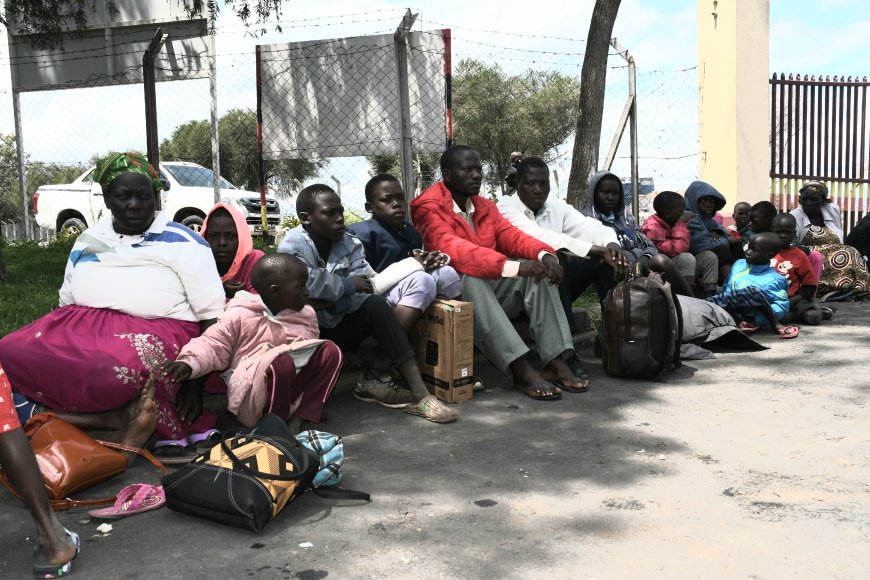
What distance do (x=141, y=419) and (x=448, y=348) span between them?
1.75 metres

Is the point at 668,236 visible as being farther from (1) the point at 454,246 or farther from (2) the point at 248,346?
(2) the point at 248,346

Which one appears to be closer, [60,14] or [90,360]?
[90,360]

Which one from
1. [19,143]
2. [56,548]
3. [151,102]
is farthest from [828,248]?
[19,143]

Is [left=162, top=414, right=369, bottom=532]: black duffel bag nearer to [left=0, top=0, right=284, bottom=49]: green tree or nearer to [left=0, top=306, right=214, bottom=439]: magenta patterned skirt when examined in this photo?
[left=0, top=306, right=214, bottom=439]: magenta patterned skirt

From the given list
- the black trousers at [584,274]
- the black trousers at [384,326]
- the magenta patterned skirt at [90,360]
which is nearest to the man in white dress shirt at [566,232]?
the black trousers at [584,274]

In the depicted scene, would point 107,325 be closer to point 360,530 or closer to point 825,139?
point 360,530

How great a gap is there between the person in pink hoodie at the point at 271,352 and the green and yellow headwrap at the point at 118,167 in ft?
2.55

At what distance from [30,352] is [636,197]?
6.85m

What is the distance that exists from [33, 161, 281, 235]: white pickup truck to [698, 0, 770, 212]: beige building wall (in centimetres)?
693

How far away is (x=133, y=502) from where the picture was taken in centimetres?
319

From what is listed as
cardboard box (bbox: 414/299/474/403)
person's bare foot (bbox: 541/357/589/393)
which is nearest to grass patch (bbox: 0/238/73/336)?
cardboard box (bbox: 414/299/474/403)

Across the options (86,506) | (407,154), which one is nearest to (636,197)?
(407,154)

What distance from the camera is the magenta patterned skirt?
11.9 feet

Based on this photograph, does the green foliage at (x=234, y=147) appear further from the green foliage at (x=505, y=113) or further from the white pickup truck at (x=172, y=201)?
the white pickup truck at (x=172, y=201)
